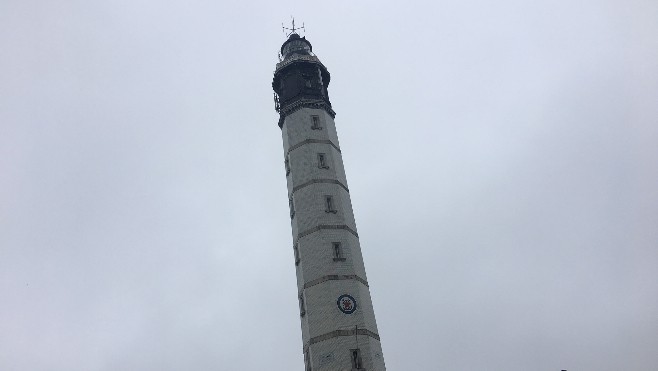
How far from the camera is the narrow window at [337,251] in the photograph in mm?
49350

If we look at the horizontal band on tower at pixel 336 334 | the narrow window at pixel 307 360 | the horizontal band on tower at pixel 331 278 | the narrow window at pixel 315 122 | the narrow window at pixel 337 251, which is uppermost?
the narrow window at pixel 315 122

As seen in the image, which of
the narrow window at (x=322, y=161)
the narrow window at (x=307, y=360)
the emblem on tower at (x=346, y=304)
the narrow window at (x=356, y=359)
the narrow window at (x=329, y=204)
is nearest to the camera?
the narrow window at (x=356, y=359)

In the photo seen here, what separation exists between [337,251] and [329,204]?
18.2ft

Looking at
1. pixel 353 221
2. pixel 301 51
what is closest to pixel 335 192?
pixel 353 221

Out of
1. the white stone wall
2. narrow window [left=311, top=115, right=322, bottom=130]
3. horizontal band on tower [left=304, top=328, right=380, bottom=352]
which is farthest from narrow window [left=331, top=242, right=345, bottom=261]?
narrow window [left=311, top=115, right=322, bottom=130]

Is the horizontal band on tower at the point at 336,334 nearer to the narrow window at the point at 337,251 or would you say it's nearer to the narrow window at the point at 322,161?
the narrow window at the point at 337,251

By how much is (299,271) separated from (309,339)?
24.0ft

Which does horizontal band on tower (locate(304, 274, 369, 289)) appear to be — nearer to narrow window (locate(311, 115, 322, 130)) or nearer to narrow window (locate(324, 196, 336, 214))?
narrow window (locate(324, 196, 336, 214))

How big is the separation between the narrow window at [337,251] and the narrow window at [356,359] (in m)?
8.69

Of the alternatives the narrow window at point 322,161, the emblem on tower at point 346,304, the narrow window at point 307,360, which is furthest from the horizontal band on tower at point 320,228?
the narrow window at point 307,360

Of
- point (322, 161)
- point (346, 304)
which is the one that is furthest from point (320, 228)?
point (322, 161)

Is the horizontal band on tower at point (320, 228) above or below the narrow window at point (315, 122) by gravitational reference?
below

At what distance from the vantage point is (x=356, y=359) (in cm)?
4438

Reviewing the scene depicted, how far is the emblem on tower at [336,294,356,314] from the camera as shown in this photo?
4641 centimetres
